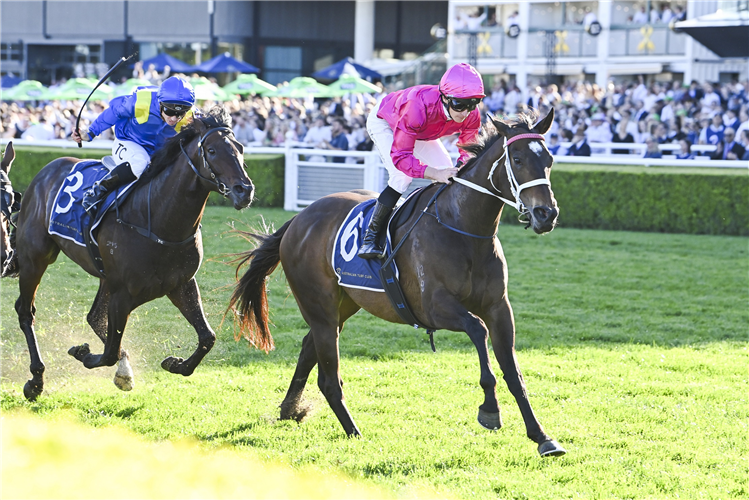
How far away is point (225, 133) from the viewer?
462 cm

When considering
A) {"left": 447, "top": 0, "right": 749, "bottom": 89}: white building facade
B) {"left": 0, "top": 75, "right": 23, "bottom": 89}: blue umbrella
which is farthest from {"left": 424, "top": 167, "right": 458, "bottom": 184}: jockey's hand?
{"left": 0, "top": 75, "right": 23, "bottom": 89}: blue umbrella

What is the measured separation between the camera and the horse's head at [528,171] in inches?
141

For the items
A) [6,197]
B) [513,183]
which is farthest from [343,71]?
[513,183]

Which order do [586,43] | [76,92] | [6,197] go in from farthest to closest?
[586,43]
[76,92]
[6,197]

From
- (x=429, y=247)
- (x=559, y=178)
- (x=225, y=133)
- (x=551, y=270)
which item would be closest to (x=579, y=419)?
(x=429, y=247)

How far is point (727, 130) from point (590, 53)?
13.5 metres

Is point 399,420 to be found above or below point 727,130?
below

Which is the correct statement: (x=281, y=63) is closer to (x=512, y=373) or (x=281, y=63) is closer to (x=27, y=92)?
(x=27, y=92)

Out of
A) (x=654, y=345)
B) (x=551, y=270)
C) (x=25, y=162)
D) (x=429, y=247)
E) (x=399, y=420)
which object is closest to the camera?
(x=429, y=247)

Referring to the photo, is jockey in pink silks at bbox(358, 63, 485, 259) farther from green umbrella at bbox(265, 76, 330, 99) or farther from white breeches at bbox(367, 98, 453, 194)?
green umbrella at bbox(265, 76, 330, 99)

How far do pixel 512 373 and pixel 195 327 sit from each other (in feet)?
6.42

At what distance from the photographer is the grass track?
3.85 m

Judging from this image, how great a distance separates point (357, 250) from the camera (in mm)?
4344

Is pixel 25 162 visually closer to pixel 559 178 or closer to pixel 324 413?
pixel 559 178
